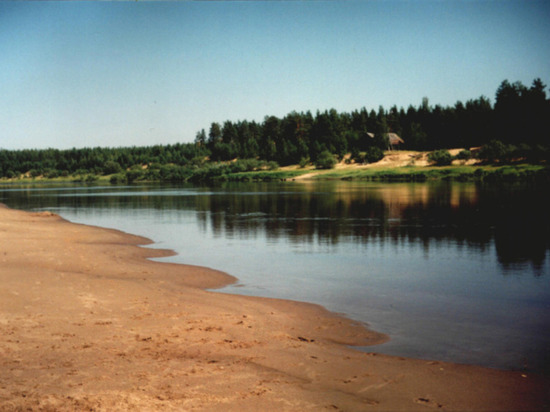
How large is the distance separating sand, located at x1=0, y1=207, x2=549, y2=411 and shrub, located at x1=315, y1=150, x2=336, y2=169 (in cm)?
11396

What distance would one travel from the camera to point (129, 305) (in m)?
12.0

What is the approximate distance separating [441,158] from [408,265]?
91836mm

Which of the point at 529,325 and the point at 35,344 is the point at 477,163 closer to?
the point at 529,325

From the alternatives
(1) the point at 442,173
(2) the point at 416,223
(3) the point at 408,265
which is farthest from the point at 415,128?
(3) the point at 408,265

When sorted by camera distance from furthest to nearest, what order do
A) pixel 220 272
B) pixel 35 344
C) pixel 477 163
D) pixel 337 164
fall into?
pixel 337 164 → pixel 477 163 → pixel 220 272 → pixel 35 344

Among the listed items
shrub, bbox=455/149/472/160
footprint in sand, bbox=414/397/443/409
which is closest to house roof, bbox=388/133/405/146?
shrub, bbox=455/149/472/160

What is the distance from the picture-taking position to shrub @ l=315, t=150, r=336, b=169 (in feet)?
415

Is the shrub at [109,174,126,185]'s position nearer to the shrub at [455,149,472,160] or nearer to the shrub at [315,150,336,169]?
the shrub at [315,150,336,169]

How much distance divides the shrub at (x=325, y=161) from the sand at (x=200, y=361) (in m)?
114

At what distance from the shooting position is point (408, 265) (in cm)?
1948

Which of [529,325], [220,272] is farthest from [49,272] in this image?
[529,325]

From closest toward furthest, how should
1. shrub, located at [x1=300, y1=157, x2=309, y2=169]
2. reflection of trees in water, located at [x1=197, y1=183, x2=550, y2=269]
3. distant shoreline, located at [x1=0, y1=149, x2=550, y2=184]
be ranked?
reflection of trees in water, located at [x1=197, y1=183, x2=550, y2=269] < distant shoreline, located at [x1=0, y1=149, x2=550, y2=184] < shrub, located at [x1=300, y1=157, x2=309, y2=169]

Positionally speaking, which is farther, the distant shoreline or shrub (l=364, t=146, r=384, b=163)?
shrub (l=364, t=146, r=384, b=163)

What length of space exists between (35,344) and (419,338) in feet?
25.1
